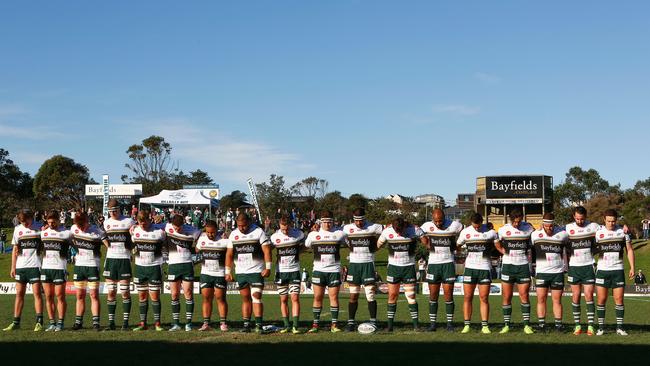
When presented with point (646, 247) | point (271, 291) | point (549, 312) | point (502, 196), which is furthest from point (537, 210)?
point (549, 312)

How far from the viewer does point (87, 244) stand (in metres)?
17.6

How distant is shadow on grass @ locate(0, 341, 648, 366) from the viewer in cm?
1182

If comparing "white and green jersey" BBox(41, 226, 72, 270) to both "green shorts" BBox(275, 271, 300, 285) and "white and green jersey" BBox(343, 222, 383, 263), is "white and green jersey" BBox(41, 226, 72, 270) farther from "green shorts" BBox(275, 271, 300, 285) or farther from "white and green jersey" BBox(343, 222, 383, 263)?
"white and green jersey" BBox(343, 222, 383, 263)

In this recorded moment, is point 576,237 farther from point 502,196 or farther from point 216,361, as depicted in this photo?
point 502,196

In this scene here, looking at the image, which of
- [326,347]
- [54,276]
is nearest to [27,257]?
[54,276]

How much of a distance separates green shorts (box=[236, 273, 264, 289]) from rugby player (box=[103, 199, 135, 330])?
8.79ft

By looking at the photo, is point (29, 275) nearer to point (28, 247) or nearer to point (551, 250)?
point (28, 247)

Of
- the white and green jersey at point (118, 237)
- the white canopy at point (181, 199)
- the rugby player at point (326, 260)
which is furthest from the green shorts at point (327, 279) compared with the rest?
the white canopy at point (181, 199)

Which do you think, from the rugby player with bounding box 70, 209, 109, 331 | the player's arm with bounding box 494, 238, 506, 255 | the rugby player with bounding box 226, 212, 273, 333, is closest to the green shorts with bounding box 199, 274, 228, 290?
the rugby player with bounding box 226, 212, 273, 333

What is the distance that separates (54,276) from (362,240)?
683cm

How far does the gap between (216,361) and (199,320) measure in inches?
329

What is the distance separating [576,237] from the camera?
16.5 meters

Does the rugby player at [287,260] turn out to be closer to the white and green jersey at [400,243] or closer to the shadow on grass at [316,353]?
the white and green jersey at [400,243]

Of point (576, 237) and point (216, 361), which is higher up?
point (576, 237)
